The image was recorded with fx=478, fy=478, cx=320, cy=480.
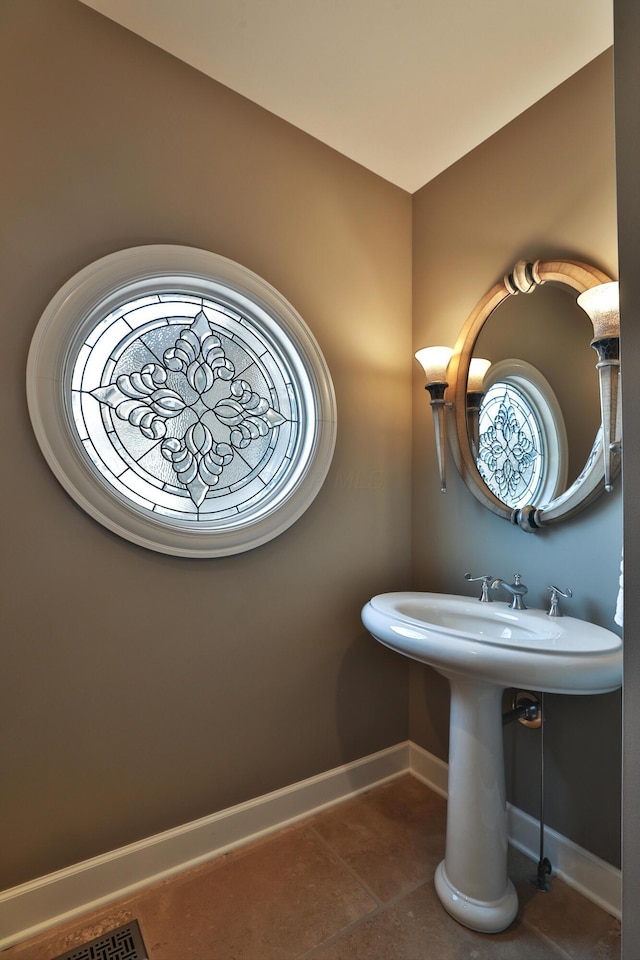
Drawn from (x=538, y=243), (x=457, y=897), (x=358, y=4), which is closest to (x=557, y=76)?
(x=538, y=243)

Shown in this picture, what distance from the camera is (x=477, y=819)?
1.39m

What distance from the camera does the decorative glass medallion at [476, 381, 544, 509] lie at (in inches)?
65.1

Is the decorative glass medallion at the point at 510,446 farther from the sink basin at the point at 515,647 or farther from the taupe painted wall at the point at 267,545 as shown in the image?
the sink basin at the point at 515,647

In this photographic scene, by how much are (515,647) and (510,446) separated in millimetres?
777

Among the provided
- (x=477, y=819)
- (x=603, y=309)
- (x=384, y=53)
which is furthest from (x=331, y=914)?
(x=384, y=53)

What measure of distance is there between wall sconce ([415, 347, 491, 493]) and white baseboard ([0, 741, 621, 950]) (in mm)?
1371

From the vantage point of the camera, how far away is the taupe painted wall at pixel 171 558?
1323 mm

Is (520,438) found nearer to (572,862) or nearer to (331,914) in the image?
(572,862)

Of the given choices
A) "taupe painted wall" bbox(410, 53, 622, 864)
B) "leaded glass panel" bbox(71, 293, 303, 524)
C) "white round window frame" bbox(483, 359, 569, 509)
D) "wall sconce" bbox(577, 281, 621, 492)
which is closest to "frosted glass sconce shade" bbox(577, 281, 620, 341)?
"wall sconce" bbox(577, 281, 621, 492)

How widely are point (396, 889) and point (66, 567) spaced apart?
141cm

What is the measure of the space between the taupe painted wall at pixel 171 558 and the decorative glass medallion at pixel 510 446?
1.36ft

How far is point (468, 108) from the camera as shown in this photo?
5.66 ft

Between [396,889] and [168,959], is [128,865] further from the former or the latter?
[396,889]

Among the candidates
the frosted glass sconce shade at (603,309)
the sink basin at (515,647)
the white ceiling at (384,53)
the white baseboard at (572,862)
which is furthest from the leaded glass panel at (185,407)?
the white baseboard at (572,862)
